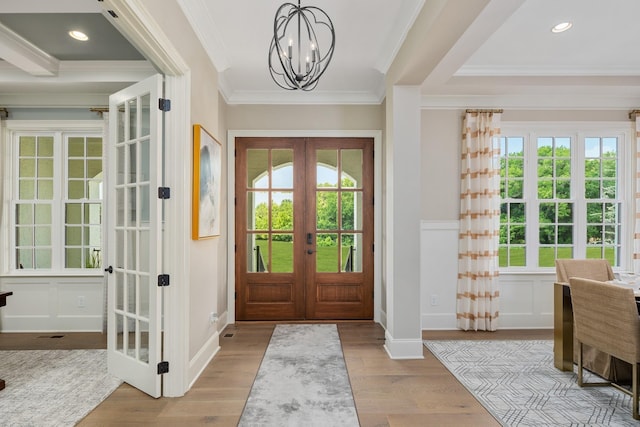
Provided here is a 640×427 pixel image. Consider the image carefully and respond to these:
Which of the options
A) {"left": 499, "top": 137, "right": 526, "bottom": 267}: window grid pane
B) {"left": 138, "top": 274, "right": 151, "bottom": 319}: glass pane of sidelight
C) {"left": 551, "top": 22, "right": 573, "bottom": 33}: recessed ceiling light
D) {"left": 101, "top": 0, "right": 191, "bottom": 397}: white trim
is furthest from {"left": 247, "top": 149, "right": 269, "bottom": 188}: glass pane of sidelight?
{"left": 551, "top": 22, "right": 573, "bottom": 33}: recessed ceiling light

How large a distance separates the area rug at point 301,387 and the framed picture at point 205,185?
1.28 metres

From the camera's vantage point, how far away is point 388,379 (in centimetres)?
298

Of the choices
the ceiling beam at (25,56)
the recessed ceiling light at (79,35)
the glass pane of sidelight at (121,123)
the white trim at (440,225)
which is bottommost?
the white trim at (440,225)

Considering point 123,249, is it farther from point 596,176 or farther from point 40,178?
point 596,176

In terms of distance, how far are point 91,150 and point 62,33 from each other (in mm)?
1565

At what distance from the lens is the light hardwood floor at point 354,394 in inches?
93.3

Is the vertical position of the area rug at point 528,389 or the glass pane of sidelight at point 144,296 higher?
the glass pane of sidelight at point 144,296

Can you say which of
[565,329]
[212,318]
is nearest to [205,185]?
[212,318]

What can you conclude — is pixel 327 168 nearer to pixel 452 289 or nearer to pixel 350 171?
pixel 350 171

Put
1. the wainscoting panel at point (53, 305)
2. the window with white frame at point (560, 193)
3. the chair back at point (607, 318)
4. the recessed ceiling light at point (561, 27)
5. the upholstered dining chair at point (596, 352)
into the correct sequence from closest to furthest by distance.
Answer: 1. the chair back at point (607, 318)
2. the upholstered dining chair at point (596, 352)
3. the recessed ceiling light at point (561, 27)
4. the wainscoting panel at point (53, 305)
5. the window with white frame at point (560, 193)

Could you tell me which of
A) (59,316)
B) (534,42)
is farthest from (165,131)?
(534,42)

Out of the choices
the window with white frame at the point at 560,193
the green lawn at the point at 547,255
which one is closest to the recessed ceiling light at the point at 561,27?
the window with white frame at the point at 560,193

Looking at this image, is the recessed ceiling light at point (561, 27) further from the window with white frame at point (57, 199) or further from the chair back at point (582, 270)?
the window with white frame at point (57, 199)

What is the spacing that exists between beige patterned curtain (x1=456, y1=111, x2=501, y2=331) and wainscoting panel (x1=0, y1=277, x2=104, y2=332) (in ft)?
14.0
